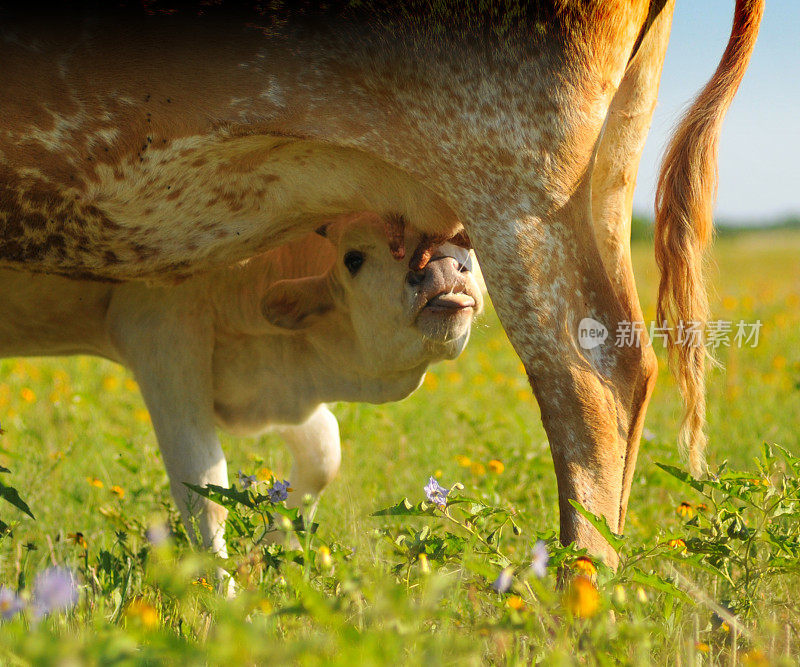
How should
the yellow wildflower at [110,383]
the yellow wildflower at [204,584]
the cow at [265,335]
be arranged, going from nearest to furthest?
the yellow wildflower at [204,584] < the cow at [265,335] < the yellow wildflower at [110,383]

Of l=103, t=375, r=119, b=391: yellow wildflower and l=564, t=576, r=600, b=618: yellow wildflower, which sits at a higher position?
l=103, t=375, r=119, b=391: yellow wildflower

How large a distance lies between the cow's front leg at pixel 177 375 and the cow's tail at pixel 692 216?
177cm

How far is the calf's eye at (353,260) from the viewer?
3.67 metres

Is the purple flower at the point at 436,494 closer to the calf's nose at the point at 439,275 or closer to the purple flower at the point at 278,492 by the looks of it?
the purple flower at the point at 278,492

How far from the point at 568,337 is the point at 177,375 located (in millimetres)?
1601

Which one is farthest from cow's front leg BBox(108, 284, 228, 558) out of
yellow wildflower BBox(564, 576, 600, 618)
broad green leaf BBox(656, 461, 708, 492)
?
yellow wildflower BBox(564, 576, 600, 618)

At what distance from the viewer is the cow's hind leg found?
318 cm

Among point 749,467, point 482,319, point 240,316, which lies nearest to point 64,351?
point 240,316

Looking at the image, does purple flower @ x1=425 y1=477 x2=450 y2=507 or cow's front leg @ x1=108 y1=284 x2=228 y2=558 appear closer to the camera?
purple flower @ x1=425 y1=477 x2=450 y2=507

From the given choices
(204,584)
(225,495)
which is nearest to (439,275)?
(225,495)

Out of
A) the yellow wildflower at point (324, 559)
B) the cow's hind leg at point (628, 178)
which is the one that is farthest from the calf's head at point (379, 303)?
the yellow wildflower at point (324, 559)

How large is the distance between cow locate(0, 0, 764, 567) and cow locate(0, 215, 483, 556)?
0.58 m

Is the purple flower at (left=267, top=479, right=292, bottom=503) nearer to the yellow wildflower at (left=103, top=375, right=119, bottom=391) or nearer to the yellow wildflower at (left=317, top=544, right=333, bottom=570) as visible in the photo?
the yellow wildflower at (left=317, top=544, right=333, bottom=570)

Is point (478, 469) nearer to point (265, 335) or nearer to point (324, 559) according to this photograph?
point (265, 335)
